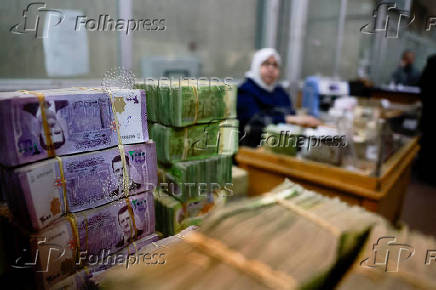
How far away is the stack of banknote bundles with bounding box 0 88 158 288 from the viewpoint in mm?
666

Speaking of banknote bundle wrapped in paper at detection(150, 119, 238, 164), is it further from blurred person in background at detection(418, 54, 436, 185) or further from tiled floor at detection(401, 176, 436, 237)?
blurred person in background at detection(418, 54, 436, 185)

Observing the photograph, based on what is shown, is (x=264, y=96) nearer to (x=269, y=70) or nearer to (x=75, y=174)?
(x=269, y=70)

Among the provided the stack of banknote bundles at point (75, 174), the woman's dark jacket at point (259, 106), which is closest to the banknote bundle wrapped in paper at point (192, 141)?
the stack of banknote bundles at point (75, 174)

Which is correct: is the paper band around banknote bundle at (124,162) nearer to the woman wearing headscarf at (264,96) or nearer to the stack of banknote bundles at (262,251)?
the stack of banknote bundles at (262,251)

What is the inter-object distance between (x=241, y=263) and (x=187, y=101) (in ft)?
1.77

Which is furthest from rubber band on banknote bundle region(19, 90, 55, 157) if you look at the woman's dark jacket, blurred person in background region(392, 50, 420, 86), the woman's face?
blurred person in background region(392, 50, 420, 86)

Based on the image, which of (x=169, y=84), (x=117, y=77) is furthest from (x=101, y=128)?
(x=169, y=84)

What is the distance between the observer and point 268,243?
25.0 inches

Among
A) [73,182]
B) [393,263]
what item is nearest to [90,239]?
[73,182]

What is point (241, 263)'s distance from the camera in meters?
0.58

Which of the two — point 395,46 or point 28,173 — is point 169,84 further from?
point 395,46

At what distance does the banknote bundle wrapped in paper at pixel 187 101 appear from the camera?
0.90 m

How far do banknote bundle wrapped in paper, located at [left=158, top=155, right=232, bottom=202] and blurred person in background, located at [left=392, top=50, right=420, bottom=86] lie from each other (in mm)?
6311

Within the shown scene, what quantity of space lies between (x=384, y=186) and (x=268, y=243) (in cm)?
168
